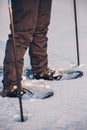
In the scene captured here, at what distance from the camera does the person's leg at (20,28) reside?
1.94 metres

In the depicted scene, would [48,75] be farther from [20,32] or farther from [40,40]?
[20,32]

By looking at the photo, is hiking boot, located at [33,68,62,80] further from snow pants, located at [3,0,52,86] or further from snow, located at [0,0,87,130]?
snow pants, located at [3,0,52,86]

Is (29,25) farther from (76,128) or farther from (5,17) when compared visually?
(5,17)

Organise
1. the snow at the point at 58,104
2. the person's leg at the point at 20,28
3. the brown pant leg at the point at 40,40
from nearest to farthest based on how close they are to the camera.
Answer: the snow at the point at 58,104
the person's leg at the point at 20,28
the brown pant leg at the point at 40,40

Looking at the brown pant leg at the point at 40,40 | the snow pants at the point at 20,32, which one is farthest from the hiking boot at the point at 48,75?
the snow pants at the point at 20,32

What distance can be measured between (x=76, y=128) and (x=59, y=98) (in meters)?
0.42

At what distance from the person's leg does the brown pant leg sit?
0.94ft

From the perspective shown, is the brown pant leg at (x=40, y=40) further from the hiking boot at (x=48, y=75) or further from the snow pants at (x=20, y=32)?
the snow pants at (x=20, y=32)

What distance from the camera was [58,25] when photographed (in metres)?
3.96

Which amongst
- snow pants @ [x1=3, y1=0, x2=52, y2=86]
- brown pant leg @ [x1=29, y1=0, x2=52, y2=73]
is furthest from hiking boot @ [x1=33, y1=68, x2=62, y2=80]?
snow pants @ [x1=3, y1=0, x2=52, y2=86]

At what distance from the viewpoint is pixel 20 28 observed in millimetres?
1975

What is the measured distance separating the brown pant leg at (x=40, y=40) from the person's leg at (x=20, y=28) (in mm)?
288

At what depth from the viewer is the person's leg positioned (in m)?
1.94

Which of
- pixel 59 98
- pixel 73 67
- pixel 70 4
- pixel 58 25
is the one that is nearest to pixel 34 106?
pixel 59 98
